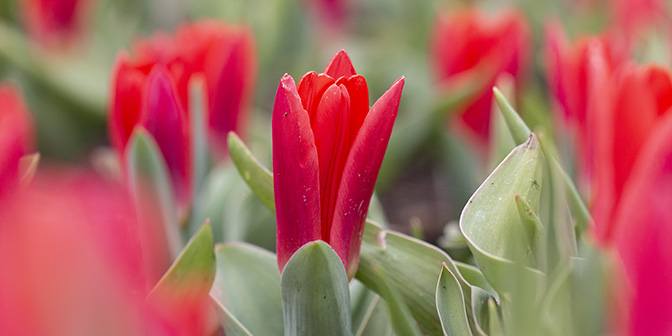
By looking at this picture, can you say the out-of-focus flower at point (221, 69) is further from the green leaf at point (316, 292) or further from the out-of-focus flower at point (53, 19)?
the out-of-focus flower at point (53, 19)

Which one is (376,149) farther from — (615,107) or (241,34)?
(241,34)

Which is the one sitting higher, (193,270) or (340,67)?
(340,67)

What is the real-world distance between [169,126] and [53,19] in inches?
23.7

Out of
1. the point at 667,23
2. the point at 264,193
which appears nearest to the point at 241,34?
the point at 264,193

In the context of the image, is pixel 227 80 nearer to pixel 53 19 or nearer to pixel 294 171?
pixel 294 171

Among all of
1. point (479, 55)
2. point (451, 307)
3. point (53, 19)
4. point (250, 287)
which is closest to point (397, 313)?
point (451, 307)

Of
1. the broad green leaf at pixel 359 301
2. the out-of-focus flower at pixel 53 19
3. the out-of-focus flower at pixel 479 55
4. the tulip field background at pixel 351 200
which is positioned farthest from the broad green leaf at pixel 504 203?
the out-of-focus flower at pixel 53 19

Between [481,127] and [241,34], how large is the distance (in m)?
0.33

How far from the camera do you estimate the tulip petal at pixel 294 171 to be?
336mm

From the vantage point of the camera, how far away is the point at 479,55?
0.84 metres

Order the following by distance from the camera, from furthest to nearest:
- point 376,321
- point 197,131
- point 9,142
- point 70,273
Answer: point 197,131
point 376,321
point 9,142
point 70,273

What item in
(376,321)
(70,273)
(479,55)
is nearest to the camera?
(70,273)

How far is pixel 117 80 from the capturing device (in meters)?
0.54

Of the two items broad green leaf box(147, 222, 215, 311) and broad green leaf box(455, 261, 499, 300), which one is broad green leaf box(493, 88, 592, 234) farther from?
broad green leaf box(147, 222, 215, 311)
